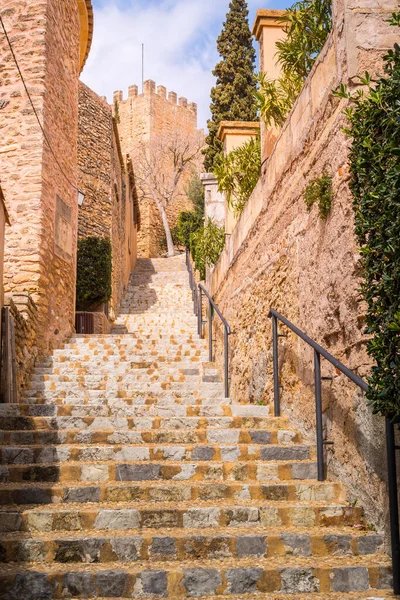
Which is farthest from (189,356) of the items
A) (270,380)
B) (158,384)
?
(270,380)

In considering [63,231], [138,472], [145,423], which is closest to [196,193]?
[63,231]

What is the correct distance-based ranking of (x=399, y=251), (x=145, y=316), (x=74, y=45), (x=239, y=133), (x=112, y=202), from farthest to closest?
(x=112, y=202) < (x=145, y=316) < (x=74, y=45) < (x=239, y=133) < (x=399, y=251)

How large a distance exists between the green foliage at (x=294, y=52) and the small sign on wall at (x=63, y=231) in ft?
13.0

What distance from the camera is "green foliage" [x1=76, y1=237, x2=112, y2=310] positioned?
1361 centimetres

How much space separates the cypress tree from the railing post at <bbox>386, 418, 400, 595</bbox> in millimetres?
17864

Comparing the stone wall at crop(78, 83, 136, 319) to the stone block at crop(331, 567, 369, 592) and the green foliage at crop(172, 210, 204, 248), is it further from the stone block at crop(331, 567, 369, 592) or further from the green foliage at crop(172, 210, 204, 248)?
the stone block at crop(331, 567, 369, 592)

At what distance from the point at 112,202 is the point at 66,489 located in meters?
13.0

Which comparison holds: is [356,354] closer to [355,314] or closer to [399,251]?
[355,314]

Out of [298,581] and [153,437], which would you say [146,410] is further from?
[298,581]

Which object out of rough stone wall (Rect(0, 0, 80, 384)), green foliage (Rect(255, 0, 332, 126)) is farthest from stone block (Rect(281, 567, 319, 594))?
rough stone wall (Rect(0, 0, 80, 384))

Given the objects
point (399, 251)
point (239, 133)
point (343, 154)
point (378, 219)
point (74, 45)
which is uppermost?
point (74, 45)

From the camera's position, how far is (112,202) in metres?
16.6

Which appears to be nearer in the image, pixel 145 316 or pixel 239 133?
pixel 239 133

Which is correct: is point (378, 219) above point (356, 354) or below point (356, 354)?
above
